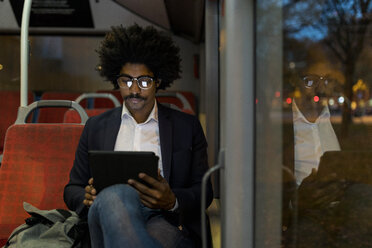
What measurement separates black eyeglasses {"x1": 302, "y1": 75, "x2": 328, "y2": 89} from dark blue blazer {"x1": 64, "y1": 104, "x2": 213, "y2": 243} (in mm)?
773

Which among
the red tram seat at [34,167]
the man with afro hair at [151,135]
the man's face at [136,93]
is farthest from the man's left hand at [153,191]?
the red tram seat at [34,167]

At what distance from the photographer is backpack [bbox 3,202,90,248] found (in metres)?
1.62

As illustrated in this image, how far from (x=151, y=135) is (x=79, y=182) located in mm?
360

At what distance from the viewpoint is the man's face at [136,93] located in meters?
1.83

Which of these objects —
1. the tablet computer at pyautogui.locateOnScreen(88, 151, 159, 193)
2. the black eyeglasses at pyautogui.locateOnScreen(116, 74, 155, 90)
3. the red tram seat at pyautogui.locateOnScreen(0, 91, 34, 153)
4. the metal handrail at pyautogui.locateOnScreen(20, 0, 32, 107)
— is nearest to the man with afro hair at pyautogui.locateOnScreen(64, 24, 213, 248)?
the black eyeglasses at pyautogui.locateOnScreen(116, 74, 155, 90)

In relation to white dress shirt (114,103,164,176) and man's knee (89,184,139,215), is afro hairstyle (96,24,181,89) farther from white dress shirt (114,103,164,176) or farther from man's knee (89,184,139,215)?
man's knee (89,184,139,215)

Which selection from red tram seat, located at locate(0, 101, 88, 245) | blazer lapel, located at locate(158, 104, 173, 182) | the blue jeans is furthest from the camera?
red tram seat, located at locate(0, 101, 88, 245)

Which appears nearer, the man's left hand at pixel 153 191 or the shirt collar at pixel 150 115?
the man's left hand at pixel 153 191

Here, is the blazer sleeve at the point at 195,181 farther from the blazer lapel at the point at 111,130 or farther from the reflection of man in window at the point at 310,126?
the reflection of man in window at the point at 310,126

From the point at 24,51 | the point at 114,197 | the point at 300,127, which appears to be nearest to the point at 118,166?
the point at 114,197

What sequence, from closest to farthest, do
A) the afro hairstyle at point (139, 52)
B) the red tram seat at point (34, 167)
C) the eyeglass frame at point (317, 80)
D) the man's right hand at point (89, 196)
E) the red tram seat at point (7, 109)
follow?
the eyeglass frame at point (317, 80)
the man's right hand at point (89, 196)
the afro hairstyle at point (139, 52)
the red tram seat at point (34, 167)
the red tram seat at point (7, 109)

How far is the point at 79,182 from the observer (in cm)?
183

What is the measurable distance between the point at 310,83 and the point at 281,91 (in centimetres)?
18

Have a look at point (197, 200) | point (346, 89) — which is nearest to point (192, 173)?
point (197, 200)
